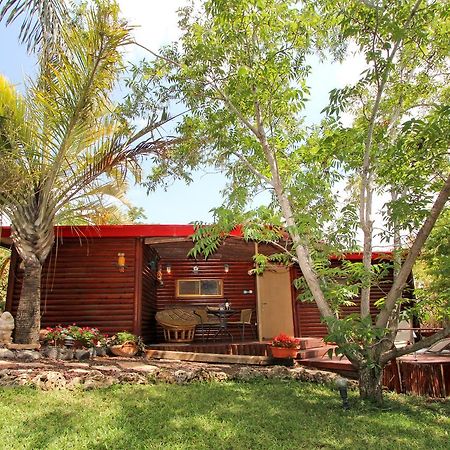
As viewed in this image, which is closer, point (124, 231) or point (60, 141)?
point (60, 141)

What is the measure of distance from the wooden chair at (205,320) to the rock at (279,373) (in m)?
3.71

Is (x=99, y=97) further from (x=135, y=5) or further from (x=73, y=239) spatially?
(x=73, y=239)

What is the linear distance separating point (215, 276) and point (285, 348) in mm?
4428

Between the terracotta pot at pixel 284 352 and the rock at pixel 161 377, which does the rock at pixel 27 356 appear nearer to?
the rock at pixel 161 377

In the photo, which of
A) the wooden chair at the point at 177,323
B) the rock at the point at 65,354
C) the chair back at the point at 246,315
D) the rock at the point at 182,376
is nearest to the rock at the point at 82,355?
the rock at the point at 65,354

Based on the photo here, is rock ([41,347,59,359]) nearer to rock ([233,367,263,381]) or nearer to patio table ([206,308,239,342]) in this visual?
rock ([233,367,263,381])

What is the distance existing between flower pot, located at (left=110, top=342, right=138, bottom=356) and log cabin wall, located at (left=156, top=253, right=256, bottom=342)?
122 inches

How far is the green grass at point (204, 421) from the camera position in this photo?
3301 mm

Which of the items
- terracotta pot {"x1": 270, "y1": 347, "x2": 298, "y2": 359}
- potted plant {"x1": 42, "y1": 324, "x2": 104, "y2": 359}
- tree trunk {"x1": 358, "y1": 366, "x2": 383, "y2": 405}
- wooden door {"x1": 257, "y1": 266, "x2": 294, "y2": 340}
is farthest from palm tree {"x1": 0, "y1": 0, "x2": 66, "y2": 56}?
wooden door {"x1": 257, "y1": 266, "x2": 294, "y2": 340}

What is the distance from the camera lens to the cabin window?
10.8 m

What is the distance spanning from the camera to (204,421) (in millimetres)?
3850

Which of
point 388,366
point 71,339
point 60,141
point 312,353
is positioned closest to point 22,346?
point 71,339

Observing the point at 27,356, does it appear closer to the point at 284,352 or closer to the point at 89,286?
the point at 89,286

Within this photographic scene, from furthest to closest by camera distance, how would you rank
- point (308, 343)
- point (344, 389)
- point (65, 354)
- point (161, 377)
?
point (308, 343) → point (65, 354) → point (161, 377) → point (344, 389)
